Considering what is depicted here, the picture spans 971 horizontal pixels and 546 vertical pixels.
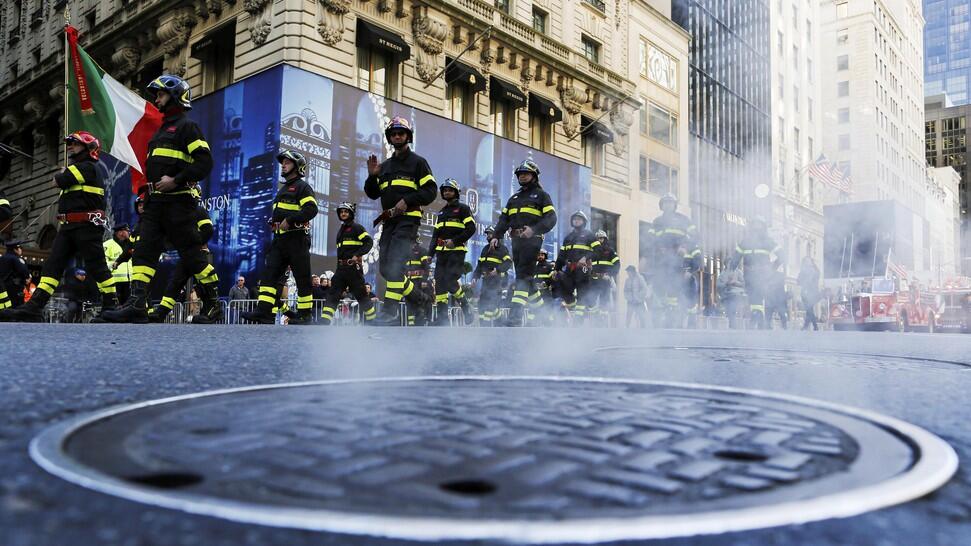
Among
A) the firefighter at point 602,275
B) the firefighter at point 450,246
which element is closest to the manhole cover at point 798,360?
the firefighter at point 450,246

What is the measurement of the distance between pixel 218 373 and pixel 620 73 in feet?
82.0

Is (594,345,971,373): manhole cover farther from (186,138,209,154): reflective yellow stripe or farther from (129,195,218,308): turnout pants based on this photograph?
(129,195,218,308): turnout pants

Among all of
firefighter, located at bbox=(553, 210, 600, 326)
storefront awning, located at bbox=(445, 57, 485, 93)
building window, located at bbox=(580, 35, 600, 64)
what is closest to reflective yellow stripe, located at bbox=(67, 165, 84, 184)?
firefighter, located at bbox=(553, 210, 600, 326)

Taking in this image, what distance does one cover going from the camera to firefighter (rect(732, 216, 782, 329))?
12.6m

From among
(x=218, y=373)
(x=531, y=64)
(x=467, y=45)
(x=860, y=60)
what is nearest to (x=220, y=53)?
(x=467, y=45)

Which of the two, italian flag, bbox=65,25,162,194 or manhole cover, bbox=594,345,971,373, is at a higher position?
italian flag, bbox=65,25,162,194

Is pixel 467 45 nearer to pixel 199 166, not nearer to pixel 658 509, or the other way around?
pixel 199 166

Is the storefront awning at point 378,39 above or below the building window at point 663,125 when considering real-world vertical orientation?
below

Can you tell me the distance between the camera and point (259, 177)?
14328mm

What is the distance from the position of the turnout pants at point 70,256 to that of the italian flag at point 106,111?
6440mm

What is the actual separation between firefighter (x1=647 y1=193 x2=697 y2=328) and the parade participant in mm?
2680

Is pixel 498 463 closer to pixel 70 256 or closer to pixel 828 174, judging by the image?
pixel 70 256

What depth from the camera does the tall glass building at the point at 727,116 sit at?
19.5 meters

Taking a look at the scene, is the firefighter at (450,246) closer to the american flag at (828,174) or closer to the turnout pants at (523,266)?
the turnout pants at (523,266)
